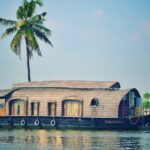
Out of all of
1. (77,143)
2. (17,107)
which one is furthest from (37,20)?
Result: (77,143)

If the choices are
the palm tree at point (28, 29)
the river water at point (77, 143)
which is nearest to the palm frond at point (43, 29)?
the palm tree at point (28, 29)

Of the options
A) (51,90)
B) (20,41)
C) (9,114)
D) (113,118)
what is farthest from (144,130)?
(20,41)

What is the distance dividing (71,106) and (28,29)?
9.76 metres

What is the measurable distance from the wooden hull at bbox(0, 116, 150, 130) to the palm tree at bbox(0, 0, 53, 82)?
666cm

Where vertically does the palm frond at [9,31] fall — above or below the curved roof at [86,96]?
above

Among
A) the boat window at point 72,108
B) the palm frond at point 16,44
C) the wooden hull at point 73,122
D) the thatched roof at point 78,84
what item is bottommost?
the wooden hull at point 73,122

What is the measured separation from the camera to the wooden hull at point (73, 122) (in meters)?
46.3

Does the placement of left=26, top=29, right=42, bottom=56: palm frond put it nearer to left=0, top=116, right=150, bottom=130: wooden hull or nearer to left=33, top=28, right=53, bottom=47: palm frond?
left=33, top=28, right=53, bottom=47: palm frond

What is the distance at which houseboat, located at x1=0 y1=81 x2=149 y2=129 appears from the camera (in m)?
47.3

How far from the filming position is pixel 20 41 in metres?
56.0

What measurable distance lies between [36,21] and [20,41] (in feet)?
7.58

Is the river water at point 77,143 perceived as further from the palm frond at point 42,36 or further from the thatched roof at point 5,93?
the palm frond at point 42,36

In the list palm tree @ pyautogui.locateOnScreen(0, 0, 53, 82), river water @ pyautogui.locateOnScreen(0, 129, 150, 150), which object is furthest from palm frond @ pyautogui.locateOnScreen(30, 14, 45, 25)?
river water @ pyautogui.locateOnScreen(0, 129, 150, 150)

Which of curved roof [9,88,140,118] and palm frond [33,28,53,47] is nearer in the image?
curved roof [9,88,140,118]
